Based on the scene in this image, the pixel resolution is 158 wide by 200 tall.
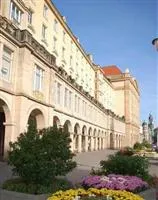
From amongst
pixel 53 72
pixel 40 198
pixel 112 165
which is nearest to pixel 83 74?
pixel 53 72

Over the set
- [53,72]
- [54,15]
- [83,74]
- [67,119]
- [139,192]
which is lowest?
[139,192]

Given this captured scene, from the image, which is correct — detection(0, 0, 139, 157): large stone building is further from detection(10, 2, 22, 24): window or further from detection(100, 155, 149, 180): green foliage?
detection(100, 155, 149, 180): green foliage

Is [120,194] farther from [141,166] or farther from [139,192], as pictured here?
[141,166]

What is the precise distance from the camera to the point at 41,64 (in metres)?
24.7

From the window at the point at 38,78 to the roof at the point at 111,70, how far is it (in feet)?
207

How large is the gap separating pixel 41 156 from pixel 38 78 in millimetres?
15779

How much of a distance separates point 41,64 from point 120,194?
18.7 metres

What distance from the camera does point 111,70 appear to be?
90688mm

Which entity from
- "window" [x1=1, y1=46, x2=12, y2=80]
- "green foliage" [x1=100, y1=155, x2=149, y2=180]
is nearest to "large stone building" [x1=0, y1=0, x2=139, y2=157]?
"window" [x1=1, y1=46, x2=12, y2=80]

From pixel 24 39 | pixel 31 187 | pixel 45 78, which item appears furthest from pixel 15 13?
pixel 31 187

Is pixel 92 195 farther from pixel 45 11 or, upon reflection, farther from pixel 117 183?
pixel 45 11

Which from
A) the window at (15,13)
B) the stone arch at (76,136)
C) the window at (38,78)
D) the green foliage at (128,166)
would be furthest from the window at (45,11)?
the green foliage at (128,166)

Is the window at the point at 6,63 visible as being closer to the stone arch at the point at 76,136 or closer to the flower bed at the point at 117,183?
the flower bed at the point at 117,183

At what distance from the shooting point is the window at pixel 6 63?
65.8 ft
